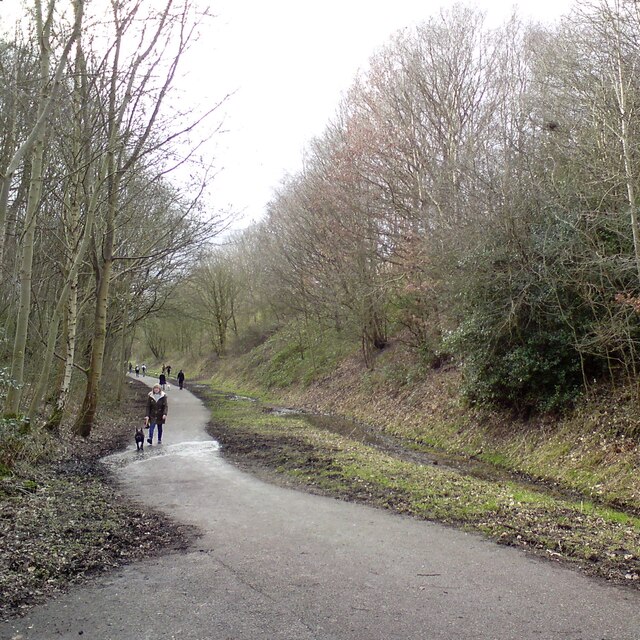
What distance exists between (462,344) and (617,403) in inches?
180

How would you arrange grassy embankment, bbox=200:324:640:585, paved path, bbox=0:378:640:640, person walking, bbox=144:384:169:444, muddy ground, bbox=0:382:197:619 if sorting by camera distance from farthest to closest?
person walking, bbox=144:384:169:444, grassy embankment, bbox=200:324:640:585, muddy ground, bbox=0:382:197:619, paved path, bbox=0:378:640:640

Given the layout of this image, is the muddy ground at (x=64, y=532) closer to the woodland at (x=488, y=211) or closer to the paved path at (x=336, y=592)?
the paved path at (x=336, y=592)

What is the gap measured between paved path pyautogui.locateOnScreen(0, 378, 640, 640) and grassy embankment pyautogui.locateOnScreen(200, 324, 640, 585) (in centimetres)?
81

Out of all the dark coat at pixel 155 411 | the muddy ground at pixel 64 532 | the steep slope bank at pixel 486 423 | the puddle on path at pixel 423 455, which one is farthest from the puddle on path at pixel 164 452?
the steep slope bank at pixel 486 423

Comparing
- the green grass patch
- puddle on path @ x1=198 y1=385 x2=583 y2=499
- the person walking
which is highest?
the person walking

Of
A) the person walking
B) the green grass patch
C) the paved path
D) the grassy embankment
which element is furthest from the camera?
the person walking

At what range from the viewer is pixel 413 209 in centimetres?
2145

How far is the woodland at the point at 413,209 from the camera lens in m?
10.7

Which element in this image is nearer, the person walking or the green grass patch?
the green grass patch

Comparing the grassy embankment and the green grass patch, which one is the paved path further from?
the grassy embankment

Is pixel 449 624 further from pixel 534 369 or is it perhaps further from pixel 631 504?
pixel 534 369

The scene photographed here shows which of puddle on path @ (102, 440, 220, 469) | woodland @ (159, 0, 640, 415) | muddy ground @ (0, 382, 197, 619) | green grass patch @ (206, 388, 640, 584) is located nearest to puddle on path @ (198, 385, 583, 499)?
green grass patch @ (206, 388, 640, 584)

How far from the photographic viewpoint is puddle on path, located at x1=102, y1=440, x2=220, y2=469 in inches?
506

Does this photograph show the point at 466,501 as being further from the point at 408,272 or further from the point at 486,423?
the point at 408,272
